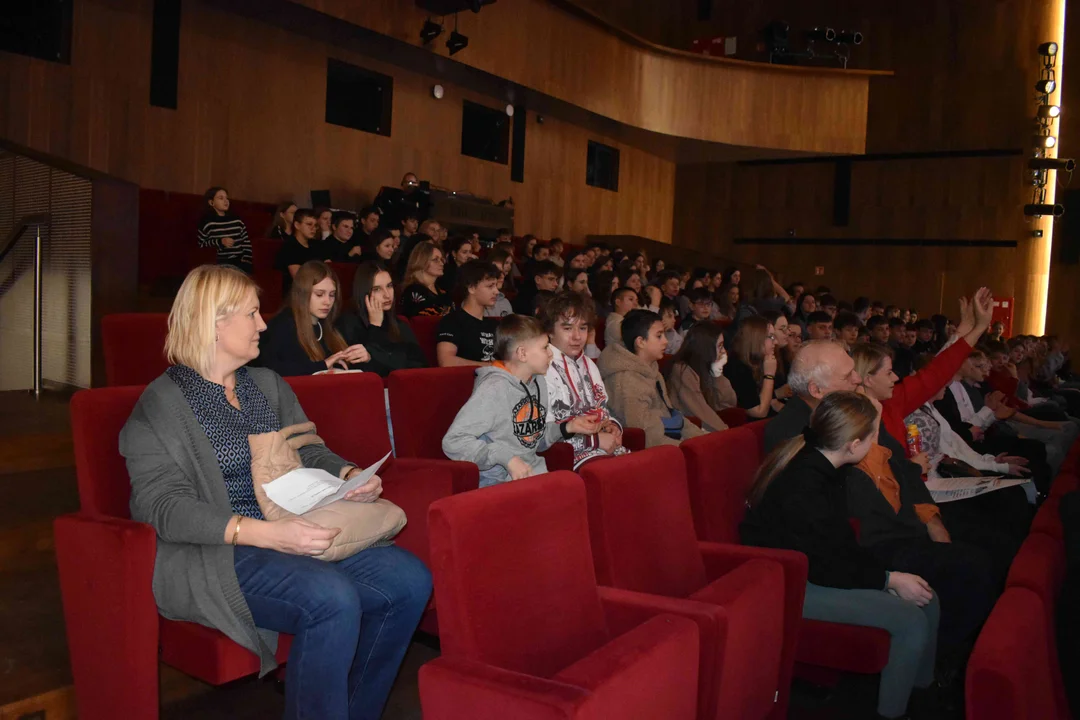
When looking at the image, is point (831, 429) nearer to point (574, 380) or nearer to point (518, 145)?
point (574, 380)

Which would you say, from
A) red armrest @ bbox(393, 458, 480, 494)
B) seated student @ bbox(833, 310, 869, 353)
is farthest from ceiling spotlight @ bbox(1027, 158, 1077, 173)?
red armrest @ bbox(393, 458, 480, 494)

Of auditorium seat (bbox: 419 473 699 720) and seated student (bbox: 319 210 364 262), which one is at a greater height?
seated student (bbox: 319 210 364 262)

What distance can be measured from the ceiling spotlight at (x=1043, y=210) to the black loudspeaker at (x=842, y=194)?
207 cm

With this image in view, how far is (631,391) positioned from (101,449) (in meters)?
2.02

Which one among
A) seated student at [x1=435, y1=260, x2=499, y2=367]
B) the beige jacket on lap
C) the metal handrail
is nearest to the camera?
the beige jacket on lap

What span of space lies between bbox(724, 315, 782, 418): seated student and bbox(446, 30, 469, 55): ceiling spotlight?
13.3ft

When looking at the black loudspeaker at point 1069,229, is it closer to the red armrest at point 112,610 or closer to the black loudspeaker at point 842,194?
the black loudspeaker at point 842,194

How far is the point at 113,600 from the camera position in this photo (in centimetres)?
159

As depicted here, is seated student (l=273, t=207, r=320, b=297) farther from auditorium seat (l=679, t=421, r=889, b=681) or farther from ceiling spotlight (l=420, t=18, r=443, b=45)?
auditorium seat (l=679, t=421, r=889, b=681)

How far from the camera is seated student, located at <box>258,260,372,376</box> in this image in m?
2.80

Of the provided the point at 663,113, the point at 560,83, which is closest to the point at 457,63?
the point at 560,83

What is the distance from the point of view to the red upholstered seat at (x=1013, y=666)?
1107 millimetres

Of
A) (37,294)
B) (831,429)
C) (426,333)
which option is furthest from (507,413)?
(37,294)

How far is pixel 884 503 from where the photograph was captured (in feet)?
7.82
